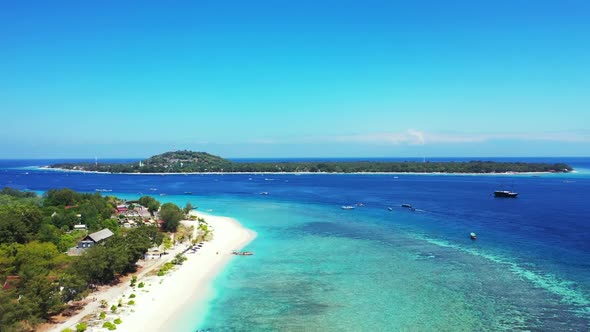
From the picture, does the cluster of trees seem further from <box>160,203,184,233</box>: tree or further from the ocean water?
the ocean water

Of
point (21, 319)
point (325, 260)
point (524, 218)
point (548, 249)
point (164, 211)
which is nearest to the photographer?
point (21, 319)

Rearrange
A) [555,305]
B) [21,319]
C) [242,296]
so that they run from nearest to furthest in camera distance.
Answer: [21,319]
[555,305]
[242,296]

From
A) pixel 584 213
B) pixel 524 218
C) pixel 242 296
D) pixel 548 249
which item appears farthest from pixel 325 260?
pixel 584 213

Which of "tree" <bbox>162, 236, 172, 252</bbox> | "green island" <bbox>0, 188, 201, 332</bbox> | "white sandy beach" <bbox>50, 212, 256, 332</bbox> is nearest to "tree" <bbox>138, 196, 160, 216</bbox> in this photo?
"green island" <bbox>0, 188, 201, 332</bbox>

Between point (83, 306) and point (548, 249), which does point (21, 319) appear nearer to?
point (83, 306)

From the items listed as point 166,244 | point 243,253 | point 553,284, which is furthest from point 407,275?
point 166,244

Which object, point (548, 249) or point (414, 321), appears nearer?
point (414, 321)

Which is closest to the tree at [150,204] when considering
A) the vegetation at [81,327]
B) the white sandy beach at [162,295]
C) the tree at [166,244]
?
the tree at [166,244]
